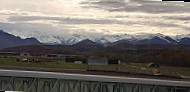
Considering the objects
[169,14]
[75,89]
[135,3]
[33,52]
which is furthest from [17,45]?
[169,14]

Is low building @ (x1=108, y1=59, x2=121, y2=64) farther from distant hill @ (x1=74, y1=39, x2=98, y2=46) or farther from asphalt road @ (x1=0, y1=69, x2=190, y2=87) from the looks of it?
asphalt road @ (x1=0, y1=69, x2=190, y2=87)

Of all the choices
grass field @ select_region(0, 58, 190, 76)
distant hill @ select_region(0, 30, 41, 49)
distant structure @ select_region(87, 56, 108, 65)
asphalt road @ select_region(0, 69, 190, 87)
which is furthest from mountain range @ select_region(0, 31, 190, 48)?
asphalt road @ select_region(0, 69, 190, 87)

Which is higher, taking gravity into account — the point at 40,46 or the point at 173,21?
the point at 173,21

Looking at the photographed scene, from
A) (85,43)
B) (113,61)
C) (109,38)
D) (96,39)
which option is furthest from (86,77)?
(109,38)

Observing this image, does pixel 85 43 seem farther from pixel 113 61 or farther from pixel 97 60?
pixel 113 61

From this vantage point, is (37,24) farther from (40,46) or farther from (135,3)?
(135,3)

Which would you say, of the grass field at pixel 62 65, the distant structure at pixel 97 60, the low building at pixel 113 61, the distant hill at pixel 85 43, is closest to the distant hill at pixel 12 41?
the grass field at pixel 62 65

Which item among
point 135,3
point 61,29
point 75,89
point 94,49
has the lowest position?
point 75,89

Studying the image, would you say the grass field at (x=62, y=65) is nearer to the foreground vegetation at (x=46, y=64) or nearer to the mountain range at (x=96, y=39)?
the foreground vegetation at (x=46, y=64)
